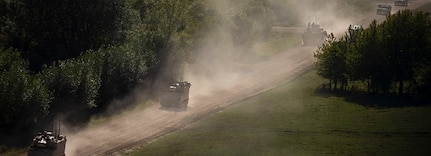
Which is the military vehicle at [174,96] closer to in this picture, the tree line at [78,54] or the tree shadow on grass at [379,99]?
the tree line at [78,54]

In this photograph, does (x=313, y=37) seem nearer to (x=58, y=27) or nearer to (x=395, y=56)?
(x=395, y=56)

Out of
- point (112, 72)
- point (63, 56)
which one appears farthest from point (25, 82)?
point (63, 56)

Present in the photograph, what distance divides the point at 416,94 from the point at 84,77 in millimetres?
46572

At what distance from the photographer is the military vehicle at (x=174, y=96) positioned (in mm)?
72438

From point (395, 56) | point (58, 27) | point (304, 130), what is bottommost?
point (304, 130)

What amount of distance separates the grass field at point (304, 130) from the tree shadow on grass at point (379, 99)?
2.50ft

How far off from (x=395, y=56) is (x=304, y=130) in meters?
22.2

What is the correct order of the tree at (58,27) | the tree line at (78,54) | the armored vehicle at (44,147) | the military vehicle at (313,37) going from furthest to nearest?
the military vehicle at (313,37) → the tree at (58,27) → the tree line at (78,54) → the armored vehicle at (44,147)

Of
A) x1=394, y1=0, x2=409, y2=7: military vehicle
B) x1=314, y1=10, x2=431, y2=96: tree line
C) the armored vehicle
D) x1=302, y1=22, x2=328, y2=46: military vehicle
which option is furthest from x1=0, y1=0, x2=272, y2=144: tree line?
x1=394, y1=0, x2=409, y2=7: military vehicle

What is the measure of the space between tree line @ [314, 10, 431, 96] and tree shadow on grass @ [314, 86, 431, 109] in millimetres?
1246

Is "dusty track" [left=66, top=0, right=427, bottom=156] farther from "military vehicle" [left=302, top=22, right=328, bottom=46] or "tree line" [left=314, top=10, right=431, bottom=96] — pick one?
"military vehicle" [left=302, top=22, right=328, bottom=46]

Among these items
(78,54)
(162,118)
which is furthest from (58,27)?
(162,118)

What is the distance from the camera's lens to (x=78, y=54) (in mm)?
78000

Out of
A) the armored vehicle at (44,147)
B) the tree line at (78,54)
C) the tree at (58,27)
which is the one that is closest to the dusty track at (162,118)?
the tree line at (78,54)
